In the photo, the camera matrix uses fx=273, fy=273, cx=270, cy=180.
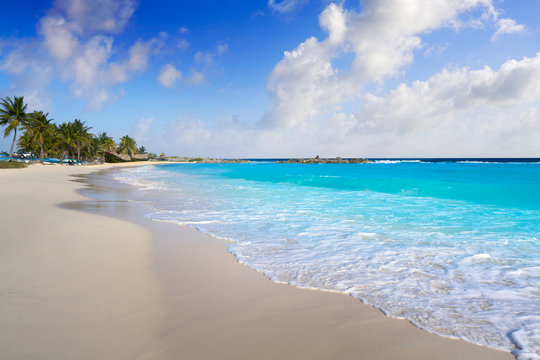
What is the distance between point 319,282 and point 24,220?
332 inches

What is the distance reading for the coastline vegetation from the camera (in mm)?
42438

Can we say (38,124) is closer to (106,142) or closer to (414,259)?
(106,142)

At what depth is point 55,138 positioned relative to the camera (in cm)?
5841

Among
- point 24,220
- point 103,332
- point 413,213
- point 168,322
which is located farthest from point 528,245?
point 24,220

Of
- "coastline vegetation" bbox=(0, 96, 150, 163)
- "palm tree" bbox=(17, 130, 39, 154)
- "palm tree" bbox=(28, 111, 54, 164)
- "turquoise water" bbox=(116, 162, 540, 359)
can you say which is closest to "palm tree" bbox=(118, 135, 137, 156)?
"coastline vegetation" bbox=(0, 96, 150, 163)

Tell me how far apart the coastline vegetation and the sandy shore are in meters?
51.7

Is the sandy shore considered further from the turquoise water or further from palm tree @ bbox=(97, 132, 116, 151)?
palm tree @ bbox=(97, 132, 116, 151)

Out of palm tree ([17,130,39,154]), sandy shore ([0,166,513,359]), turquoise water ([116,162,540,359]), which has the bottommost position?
turquoise water ([116,162,540,359])

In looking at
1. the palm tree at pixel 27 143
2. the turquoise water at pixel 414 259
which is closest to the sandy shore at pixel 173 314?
the turquoise water at pixel 414 259

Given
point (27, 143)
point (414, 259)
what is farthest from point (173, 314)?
point (27, 143)

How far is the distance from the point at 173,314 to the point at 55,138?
71839 millimetres

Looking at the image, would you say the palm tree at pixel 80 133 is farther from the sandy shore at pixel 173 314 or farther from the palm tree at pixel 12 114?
the sandy shore at pixel 173 314

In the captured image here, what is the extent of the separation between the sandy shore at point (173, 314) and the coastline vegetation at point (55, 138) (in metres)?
51.7

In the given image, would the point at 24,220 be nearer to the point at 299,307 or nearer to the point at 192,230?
the point at 192,230
